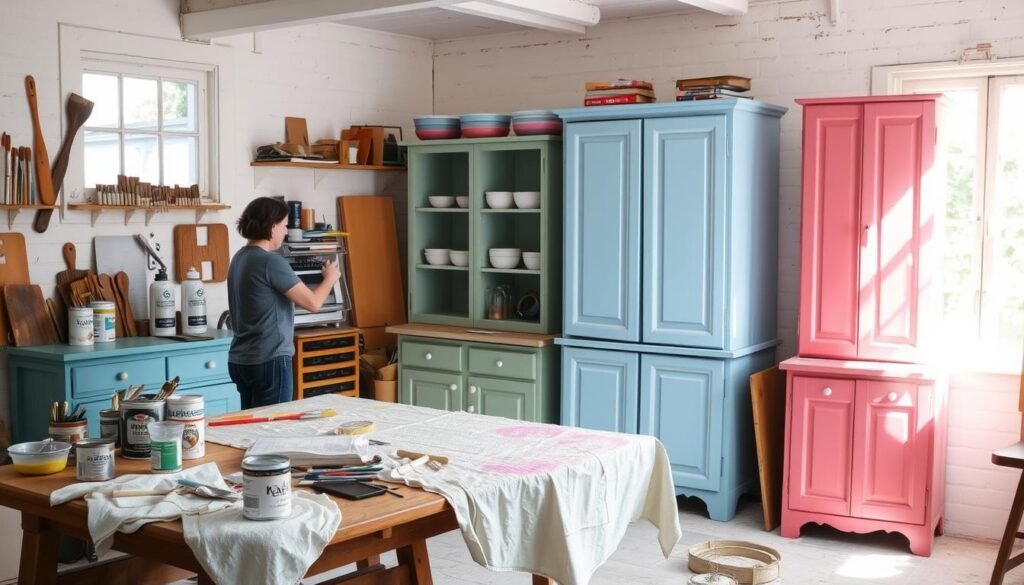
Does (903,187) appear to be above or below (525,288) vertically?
above

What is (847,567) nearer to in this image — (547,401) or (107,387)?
(547,401)

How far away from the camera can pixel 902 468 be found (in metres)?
5.35

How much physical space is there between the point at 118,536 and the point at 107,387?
270 centimetres

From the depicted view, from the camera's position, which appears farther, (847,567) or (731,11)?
(731,11)

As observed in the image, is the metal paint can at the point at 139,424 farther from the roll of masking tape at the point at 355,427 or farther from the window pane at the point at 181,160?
the window pane at the point at 181,160

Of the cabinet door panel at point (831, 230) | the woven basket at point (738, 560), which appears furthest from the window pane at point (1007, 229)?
the woven basket at point (738, 560)

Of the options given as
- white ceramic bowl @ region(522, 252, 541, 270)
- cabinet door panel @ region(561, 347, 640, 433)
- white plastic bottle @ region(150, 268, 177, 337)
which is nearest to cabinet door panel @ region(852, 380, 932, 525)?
cabinet door panel @ region(561, 347, 640, 433)

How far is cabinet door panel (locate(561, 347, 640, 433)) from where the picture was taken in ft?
20.1

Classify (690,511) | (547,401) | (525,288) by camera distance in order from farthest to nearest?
(525,288) < (547,401) < (690,511)

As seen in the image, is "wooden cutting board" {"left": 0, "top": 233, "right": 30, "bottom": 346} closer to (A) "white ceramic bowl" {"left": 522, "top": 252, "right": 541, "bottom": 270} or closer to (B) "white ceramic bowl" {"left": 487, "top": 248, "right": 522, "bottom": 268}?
(B) "white ceramic bowl" {"left": 487, "top": 248, "right": 522, "bottom": 268}

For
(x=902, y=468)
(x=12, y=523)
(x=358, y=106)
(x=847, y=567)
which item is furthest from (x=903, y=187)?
(x=12, y=523)

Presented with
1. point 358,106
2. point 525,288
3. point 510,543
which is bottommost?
point 510,543

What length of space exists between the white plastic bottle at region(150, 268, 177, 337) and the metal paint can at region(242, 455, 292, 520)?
3.44 m

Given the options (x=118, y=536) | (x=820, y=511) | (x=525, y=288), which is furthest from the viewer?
(x=525, y=288)
